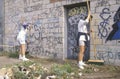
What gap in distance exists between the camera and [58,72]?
24.8 feet

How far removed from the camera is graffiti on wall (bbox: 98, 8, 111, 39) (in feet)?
32.6

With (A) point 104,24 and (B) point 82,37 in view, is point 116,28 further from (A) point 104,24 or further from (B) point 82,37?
(B) point 82,37

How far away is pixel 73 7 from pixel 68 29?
880 millimetres

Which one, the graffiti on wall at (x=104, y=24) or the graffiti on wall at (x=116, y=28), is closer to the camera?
the graffiti on wall at (x=116, y=28)

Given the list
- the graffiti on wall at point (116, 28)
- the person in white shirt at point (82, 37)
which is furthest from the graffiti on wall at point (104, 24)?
the person in white shirt at point (82, 37)

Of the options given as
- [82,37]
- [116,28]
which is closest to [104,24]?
[116,28]

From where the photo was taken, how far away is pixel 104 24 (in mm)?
10055

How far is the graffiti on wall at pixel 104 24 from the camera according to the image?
994 cm

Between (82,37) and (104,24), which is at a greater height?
(104,24)

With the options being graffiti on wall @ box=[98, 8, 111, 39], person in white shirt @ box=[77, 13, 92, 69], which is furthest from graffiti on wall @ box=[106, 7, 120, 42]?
person in white shirt @ box=[77, 13, 92, 69]

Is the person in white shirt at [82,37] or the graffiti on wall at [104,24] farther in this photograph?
the graffiti on wall at [104,24]

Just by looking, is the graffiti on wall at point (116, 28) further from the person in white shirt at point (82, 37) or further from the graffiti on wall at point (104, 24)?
the person in white shirt at point (82, 37)

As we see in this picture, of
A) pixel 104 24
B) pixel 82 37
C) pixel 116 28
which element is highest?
pixel 104 24

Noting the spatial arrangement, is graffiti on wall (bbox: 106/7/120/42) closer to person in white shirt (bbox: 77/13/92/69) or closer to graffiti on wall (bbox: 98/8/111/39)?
graffiti on wall (bbox: 98/8/111/39)
